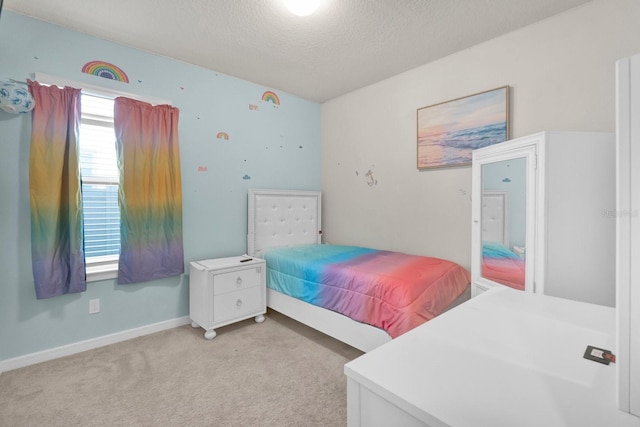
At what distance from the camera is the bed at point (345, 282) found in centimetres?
197

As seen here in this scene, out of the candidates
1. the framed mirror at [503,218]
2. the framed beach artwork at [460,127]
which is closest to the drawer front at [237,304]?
the framed mirror at [503,218]

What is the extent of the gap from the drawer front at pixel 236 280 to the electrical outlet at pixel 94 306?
0.93 meters

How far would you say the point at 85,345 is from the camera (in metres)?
2.40

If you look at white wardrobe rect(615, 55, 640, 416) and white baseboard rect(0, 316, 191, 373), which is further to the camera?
white baseboard rect(0, 316, 191, 373)

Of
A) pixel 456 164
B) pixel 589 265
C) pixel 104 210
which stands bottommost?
pixel 589 265

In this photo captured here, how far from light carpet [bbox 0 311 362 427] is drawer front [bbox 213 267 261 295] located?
16.8 inches

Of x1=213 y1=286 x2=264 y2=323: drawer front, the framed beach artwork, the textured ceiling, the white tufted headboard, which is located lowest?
x1=213 y1=286 x2=264 y2=323: drawer front

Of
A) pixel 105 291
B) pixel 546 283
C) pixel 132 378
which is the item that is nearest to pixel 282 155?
pixel 105 291

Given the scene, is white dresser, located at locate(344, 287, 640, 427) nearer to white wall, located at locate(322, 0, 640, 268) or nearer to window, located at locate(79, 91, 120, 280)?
white wall, located at locate(322, 0, 640, 268)

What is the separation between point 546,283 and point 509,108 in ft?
4.82

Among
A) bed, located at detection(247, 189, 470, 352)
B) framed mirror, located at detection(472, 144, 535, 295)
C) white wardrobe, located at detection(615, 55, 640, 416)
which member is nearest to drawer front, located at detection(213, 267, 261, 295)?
bed, located at detection(247, 189, 470, 352)

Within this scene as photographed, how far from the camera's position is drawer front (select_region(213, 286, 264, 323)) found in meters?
2.64

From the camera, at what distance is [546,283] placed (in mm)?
1701

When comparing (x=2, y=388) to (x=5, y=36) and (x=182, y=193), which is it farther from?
(x=5, y=36)
